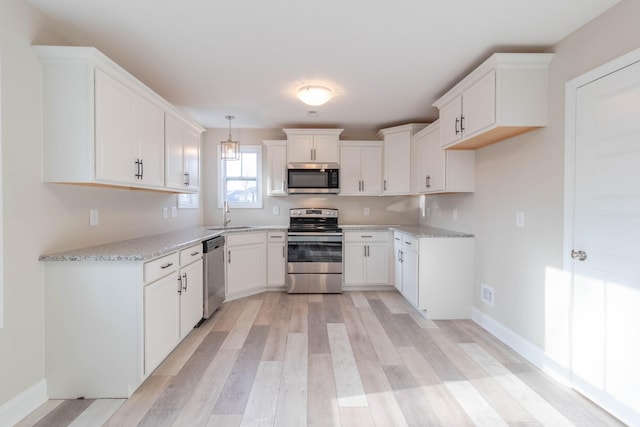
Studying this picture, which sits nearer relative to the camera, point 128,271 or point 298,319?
point 128,271

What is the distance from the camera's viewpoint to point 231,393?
6.34 feet

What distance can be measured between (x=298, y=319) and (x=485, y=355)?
70.3 inches

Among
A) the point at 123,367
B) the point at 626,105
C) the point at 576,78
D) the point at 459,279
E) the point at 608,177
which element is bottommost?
the point at 123,367

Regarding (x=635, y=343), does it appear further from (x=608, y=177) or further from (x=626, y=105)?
(x=626, y=105)

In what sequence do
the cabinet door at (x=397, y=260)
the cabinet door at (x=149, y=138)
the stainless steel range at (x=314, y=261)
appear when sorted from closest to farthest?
1. the cabinet door at (x=149, y=138)
2. the cabinet door at (x=397, y=260)
3. the stainless steel range at (x=314, y=261)

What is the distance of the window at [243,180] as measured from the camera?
4.66m

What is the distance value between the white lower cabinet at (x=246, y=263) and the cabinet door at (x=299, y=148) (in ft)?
3.95

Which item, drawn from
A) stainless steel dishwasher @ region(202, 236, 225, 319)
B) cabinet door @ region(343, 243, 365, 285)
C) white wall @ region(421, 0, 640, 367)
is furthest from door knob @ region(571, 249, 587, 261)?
stainless steel dishwasher @ region(202, 236, 225, 319)

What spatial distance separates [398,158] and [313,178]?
1.29 meters

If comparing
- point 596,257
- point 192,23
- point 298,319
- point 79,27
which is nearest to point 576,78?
point 596,257

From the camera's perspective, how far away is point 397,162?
4305 millimetres

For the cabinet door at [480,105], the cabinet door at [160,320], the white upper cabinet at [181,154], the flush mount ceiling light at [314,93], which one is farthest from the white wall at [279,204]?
the cabinet door at [160,320]

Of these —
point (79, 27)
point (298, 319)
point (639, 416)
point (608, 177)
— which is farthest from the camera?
point (298, 319)

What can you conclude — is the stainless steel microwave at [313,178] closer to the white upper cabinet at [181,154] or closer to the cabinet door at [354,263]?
the cabinet door at [354,263]
